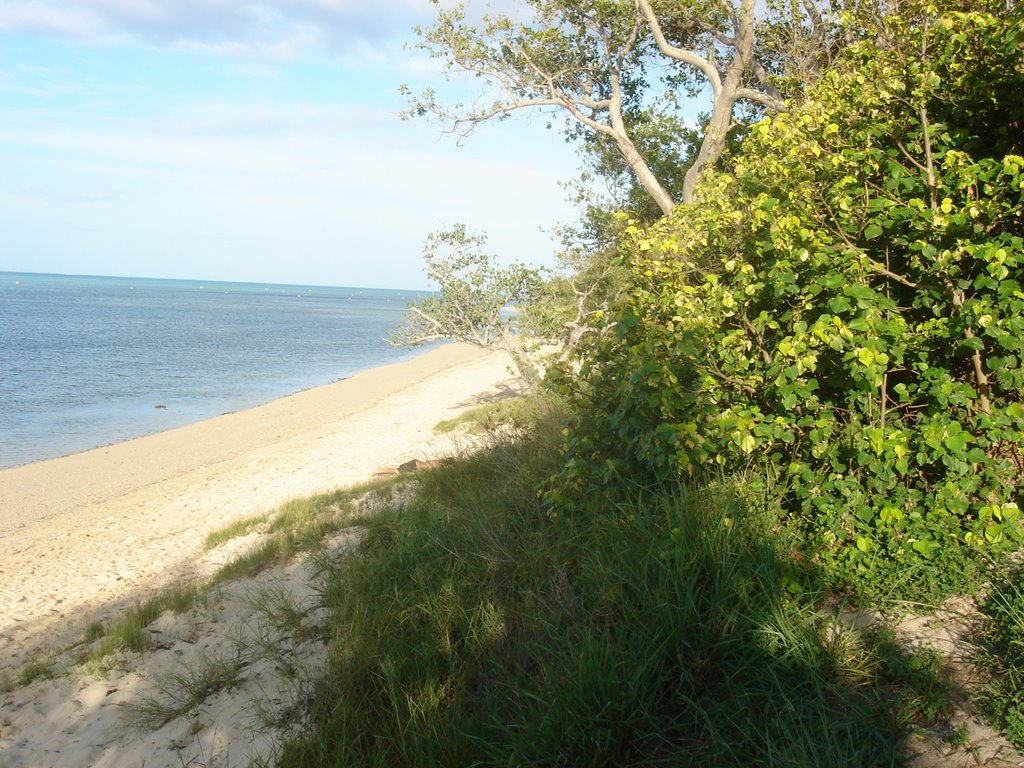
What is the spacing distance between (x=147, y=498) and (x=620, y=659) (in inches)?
495

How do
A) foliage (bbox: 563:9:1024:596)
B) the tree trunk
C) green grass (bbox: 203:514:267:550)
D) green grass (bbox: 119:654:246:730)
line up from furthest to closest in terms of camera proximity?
the tree trunk → green grass (bbox: 203:514:267:550) → green grass (bbox: 119:654:246:730) → foliage (bbox: 563:9:1024:596)

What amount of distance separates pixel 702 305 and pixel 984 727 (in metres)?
2.55

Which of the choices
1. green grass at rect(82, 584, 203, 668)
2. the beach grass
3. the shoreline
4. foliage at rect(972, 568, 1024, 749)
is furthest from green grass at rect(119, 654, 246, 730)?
foliage at rect(972, 568, 1024, 749)

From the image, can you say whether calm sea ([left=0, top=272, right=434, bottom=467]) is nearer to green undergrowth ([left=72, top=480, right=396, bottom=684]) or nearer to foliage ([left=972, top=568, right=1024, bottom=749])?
green undergrowth ([left=72, top=480, right=396, bottom=684])

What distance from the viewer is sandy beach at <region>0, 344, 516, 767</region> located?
779 centimetres

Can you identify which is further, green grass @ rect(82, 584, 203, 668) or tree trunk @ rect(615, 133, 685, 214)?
tree trunk @ rect(615, 133, 685, 214)

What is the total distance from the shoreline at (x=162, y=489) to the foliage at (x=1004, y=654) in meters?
7.60

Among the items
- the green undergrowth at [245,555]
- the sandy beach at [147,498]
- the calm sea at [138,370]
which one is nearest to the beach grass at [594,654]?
the green undergrowth at [245,555]

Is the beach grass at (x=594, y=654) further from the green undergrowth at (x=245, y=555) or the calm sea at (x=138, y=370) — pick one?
the calm sea at (x=138, y=370)

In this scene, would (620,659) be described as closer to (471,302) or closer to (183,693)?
(183,693)

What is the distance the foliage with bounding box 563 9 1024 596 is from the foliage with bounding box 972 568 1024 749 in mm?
214

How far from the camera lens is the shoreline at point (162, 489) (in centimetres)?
892

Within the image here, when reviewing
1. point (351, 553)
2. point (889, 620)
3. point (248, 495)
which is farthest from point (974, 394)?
point (248, 495)

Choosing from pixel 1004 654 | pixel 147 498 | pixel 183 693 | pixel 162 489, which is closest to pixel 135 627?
pixel 183 693
